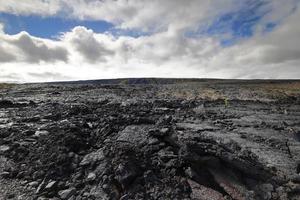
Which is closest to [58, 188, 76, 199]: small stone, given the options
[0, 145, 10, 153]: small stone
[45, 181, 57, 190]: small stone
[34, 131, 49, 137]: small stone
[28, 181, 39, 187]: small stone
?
[45, 181, 57, 190]: small stone

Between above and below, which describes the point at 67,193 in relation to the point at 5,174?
below

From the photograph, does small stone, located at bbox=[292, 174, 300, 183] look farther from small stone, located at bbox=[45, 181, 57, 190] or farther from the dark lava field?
small stone, located at bbox=[45, 181, 57, 190]

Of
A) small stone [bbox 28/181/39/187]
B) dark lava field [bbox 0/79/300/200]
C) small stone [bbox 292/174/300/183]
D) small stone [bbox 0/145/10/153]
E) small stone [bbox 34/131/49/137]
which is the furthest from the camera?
small stone [bbox 34/131/49/137]

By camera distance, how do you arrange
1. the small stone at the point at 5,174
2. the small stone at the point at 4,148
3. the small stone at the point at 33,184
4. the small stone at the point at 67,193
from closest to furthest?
the small stone at the point at 67,193 → the small stone at the point at 33,184 → the small stone at the point at 5,174 → the small stone at the point at 4,148

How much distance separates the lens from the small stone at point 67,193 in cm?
908

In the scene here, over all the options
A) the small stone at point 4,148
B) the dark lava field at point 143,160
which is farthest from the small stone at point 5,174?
the small stone at point 4,148

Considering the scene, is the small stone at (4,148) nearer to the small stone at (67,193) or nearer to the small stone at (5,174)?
the small stone at (5,174)

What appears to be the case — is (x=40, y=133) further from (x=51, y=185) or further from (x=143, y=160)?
(x=143, y=160)

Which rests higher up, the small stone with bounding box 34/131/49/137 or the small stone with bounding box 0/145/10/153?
the small stone with bounding box 34/131/49/137

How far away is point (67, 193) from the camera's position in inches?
361

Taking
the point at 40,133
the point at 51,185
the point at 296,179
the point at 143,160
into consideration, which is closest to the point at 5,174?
the point at 51,185

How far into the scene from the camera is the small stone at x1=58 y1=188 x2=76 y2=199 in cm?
908

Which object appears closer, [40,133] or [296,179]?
[296,179]

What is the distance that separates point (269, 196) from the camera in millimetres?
9109
